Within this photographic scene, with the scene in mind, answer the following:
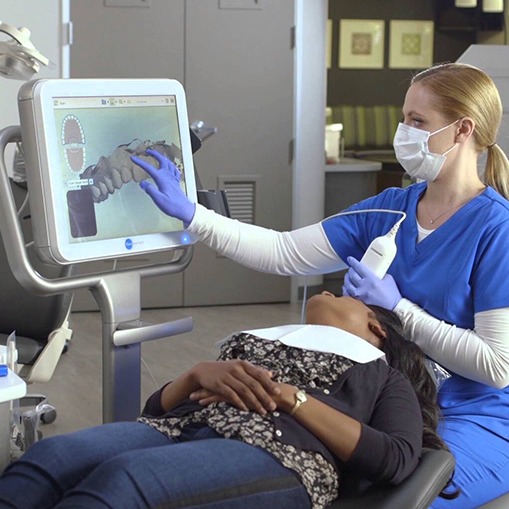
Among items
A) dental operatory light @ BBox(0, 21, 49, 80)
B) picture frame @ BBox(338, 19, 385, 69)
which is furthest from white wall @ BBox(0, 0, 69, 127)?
picture frame @ BBox(338, 19, 385, 69)

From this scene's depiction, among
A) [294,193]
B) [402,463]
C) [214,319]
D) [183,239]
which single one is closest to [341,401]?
[402,463]

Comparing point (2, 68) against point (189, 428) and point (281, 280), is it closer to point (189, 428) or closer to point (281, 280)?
point (189, 428)

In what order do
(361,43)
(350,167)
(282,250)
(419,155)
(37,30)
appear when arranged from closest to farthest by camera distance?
(419,155)
(282,250)
(37,30)
(350,167)
(361,43)

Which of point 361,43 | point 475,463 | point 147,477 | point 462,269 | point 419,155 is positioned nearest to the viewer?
point 147,477

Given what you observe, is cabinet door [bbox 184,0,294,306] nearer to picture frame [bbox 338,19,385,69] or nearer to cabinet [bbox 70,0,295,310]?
cabinet [bbox 70,0,295,310]

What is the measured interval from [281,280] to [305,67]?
1195mm

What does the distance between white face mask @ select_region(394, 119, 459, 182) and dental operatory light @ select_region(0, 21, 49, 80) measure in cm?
85

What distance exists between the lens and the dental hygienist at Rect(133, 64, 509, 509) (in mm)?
2090

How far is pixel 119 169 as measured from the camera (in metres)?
2.05

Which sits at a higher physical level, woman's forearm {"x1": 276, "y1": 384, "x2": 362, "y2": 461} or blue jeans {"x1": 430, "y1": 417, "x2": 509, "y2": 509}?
woman's forearm {"x1": 276, "y1": 384, "x2": 362, "y2": 461}

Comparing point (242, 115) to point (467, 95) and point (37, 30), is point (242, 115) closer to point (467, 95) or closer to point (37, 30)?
point (37, 30)

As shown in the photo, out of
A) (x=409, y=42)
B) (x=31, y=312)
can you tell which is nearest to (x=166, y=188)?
(x=31, y=312)

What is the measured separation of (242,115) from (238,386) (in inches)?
155

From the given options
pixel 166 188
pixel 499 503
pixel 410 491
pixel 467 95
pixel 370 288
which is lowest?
pixel 499 503
